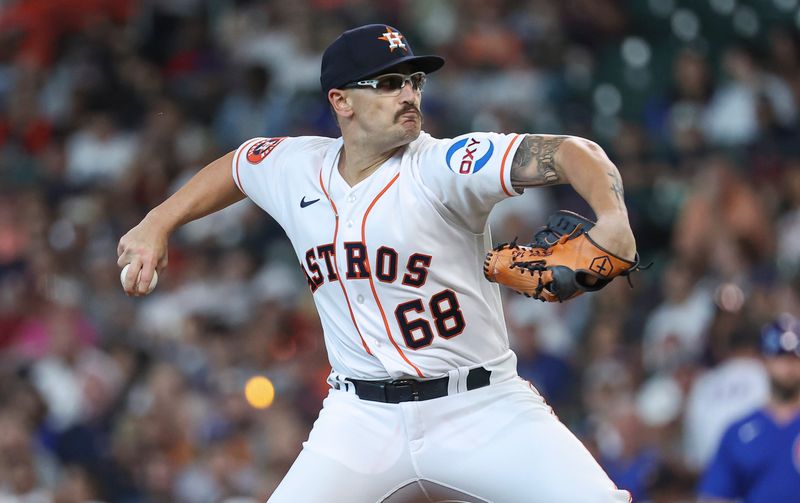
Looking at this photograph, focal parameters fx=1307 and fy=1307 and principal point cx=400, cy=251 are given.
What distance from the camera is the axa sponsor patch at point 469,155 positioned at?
13.2 feet

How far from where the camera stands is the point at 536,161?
388 cm

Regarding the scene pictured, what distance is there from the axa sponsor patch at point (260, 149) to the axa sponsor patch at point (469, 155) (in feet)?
3.02

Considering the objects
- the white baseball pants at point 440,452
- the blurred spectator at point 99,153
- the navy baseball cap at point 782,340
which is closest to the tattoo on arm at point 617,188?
the white baseball pants at point 440,452

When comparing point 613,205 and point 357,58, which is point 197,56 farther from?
point 613,205

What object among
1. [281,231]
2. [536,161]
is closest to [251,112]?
[281,231]

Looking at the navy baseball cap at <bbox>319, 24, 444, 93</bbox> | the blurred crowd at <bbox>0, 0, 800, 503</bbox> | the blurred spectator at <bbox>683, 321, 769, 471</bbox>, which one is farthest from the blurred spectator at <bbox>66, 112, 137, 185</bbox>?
the navy baseball cap at <bbox>319, 24, 444, 93</bbox>

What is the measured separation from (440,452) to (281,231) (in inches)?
251

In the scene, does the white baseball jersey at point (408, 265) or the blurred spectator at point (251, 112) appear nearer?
the white baseball jersey at point (408, 265)

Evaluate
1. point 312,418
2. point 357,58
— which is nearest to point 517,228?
point 312,418

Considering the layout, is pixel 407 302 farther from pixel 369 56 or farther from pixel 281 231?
pixel 281 231

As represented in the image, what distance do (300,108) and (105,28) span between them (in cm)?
318

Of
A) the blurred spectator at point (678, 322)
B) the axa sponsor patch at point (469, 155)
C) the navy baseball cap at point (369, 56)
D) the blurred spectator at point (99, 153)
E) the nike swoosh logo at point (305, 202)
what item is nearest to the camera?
the axa sponsor patch at point (469, 155)

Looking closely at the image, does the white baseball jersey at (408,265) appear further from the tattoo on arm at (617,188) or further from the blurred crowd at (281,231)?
the blurred crowd at (281,231)

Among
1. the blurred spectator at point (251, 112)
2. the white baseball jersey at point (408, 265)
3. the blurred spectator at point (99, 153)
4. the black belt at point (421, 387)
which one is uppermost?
the white baseball jersey at point (408, 265)
